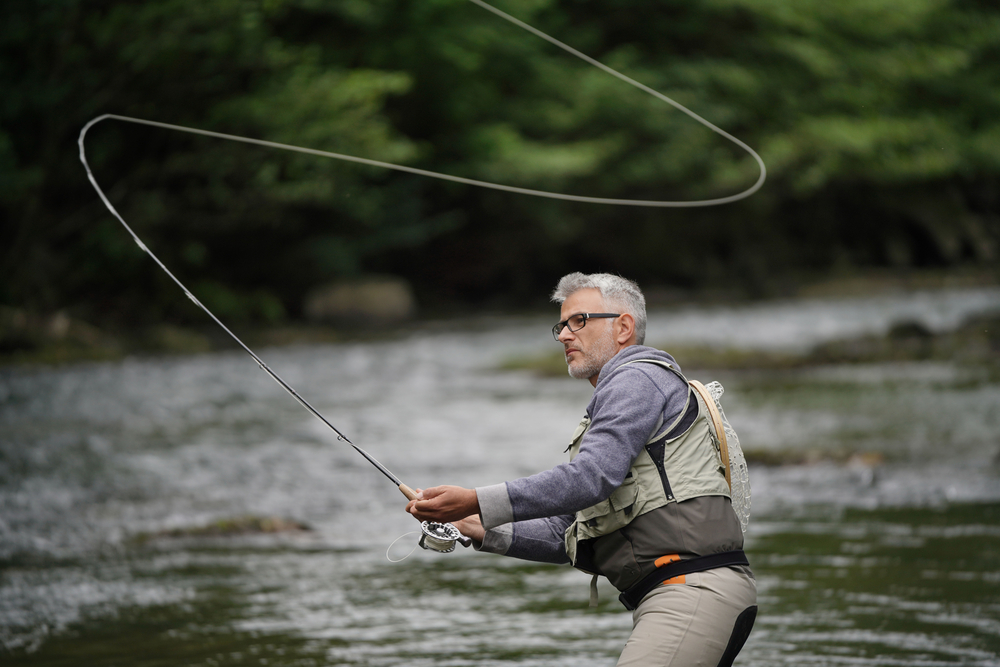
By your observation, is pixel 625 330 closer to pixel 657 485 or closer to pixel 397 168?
pixel 657 485

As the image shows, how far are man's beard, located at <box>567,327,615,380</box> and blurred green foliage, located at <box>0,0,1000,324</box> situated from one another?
17.1 metres

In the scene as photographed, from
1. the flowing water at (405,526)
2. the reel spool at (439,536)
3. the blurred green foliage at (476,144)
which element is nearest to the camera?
the reel spool at (439,536)

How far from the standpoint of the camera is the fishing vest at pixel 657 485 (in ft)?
8.34

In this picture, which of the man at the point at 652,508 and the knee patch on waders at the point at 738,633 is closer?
the man at the point at 652,508

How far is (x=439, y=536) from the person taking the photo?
106 inches

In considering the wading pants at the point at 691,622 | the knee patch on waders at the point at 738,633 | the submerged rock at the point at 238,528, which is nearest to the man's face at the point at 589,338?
the wading pants at the point at 691,622

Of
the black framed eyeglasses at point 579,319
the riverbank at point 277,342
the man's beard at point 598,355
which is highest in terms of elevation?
the black framed eyeglasses at point 579,319

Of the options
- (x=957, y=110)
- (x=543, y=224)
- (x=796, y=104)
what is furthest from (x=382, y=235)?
(x=957, y=110)

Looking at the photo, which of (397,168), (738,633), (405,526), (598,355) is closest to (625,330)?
(598,355)

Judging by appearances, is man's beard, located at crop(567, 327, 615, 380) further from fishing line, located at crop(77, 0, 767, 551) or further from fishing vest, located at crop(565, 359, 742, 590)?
fishing line, located at crop(77, 0, 767, 551)

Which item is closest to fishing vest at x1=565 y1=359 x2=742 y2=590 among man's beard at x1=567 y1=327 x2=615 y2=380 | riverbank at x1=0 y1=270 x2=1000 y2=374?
man's beard at x1=567 y1=327 x2=615 y2=380

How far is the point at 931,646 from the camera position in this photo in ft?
13.7

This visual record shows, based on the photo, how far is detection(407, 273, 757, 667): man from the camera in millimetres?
2469

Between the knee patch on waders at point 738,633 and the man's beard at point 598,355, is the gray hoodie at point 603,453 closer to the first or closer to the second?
the man's beard at point 598,355
